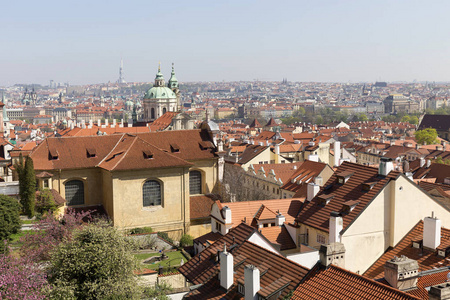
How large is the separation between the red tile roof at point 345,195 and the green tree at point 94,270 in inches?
374

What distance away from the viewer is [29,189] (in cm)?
4244

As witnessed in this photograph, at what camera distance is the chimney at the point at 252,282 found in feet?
63.7

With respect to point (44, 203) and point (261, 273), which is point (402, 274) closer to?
point (261, 273)

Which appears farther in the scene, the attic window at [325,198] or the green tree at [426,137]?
Answer: the green tree at [426,137]

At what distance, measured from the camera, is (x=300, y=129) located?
15950 centimetres

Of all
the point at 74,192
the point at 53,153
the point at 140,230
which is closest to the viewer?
the point at 140,230

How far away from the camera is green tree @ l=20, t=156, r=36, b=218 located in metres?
42.5

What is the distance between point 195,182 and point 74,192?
11463mm

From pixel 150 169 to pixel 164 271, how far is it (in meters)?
12.9

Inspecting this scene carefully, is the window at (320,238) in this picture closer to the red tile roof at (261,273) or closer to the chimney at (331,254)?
the red tile roof at (261,273)

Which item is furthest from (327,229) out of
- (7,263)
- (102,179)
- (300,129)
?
(300,129)

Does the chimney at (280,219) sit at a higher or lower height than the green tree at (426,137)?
higher

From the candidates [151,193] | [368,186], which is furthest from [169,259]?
[368,186]

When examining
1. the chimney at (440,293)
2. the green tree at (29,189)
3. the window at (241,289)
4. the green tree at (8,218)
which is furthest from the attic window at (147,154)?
the chimney at (440,293)
